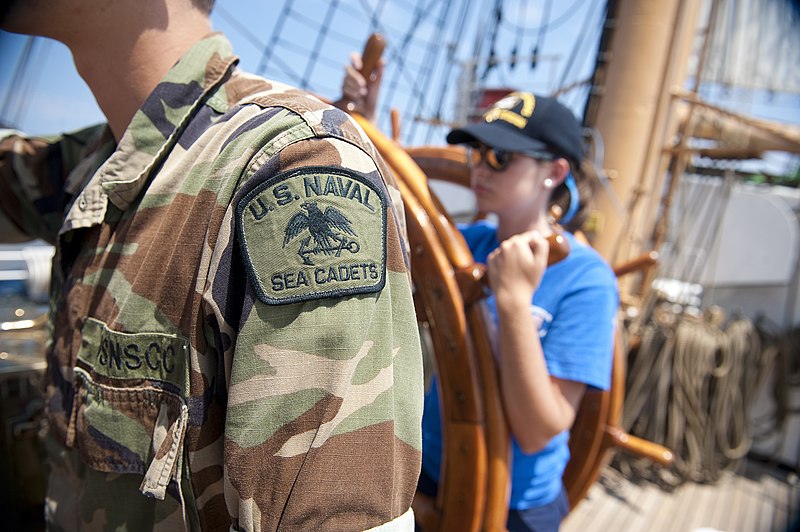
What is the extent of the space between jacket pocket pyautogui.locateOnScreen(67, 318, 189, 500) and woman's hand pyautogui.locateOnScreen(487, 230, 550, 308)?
708 millimetres

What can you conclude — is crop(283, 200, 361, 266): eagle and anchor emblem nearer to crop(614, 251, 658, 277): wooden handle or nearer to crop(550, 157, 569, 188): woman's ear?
crop(550, 157, 569, 188): woman's ear

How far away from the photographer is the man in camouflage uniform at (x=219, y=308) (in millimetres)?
590

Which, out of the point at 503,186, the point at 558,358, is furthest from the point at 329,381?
the point at 503,186

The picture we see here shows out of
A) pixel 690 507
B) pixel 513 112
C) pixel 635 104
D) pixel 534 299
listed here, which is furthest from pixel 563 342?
pixel 690 507

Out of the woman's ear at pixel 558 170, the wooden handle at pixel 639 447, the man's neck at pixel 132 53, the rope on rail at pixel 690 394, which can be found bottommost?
the rope on rail at pixel 690 394

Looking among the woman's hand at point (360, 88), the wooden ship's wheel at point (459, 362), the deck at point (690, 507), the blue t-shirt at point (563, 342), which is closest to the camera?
the wooden ship's wheel at point (459, 362)

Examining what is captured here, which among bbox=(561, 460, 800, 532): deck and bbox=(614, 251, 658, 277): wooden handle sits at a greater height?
bbox=(614, 251, 658, 277): wooden handle

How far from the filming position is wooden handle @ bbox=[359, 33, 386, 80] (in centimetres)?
128

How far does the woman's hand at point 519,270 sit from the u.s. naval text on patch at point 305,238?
61 cm

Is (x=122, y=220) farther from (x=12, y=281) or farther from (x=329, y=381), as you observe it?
(x=12, y=281)

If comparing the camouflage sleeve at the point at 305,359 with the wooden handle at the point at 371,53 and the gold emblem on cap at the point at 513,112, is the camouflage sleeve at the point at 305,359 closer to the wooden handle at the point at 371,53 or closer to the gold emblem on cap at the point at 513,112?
the wooden handle at the point at 371,53

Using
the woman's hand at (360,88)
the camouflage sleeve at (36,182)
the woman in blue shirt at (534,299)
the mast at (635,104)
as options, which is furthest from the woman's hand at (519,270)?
the mast at (635,104)

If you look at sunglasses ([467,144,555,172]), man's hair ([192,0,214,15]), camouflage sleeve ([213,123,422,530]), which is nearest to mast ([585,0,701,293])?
sunglasses ([467,144,555,172])

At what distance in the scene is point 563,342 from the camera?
127 cm
